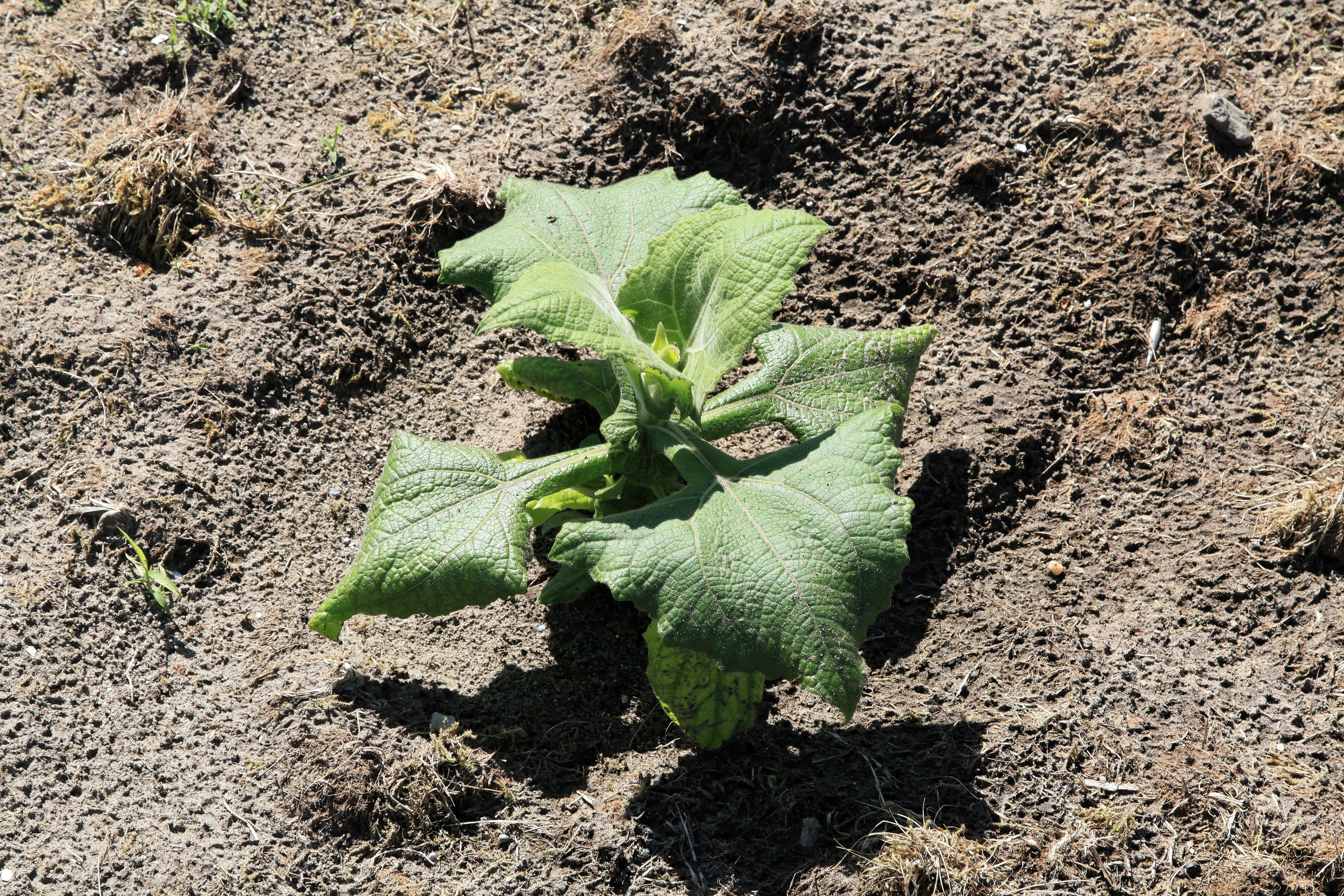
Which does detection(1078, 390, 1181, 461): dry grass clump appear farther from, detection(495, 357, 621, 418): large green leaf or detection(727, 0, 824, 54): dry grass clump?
detection(727, 0, 824, 54): dry grass clump

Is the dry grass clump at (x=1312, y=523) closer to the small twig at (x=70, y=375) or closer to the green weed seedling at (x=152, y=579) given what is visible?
the green weed seedling at (x=152, y=579)

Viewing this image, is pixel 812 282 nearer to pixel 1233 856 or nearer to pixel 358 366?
pixel 358 366

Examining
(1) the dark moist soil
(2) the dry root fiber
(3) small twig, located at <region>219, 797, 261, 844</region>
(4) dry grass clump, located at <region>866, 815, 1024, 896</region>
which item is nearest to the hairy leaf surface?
(1) the dark moist soil

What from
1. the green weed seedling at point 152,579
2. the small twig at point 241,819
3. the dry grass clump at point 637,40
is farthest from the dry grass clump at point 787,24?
the small twig at point 241,819

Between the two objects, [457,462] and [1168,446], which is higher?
[1168,446]

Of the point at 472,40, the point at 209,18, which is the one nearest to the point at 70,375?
the point at 209,18

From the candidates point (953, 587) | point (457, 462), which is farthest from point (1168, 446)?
point (457, 462)
